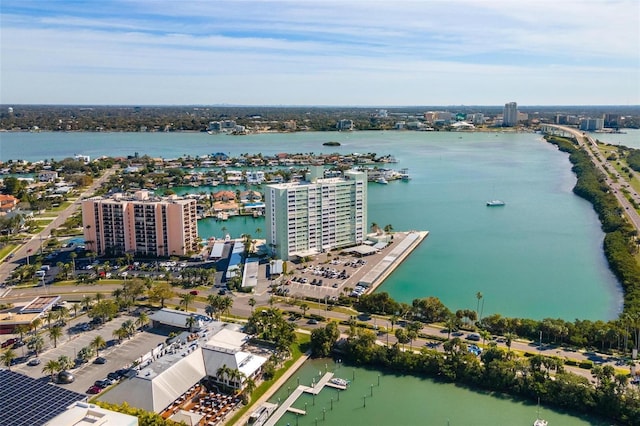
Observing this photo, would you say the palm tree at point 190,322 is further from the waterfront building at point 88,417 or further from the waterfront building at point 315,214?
the waterfront building at point 315,214

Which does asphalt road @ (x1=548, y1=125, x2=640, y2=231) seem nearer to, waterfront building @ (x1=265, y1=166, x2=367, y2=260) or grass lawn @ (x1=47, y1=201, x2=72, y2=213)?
waterfront building @ (x1=265, y1=166, x2=367, y2=260)

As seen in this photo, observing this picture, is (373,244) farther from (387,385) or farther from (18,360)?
(18,360)

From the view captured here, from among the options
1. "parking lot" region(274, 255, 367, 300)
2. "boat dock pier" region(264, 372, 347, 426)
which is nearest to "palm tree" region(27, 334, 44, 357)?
"boat dock pier" region(264, 372, 347, 426)

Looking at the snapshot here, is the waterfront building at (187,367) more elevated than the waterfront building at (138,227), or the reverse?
the waterfront building at (138,227)

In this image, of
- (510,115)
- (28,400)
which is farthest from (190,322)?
(510,115)

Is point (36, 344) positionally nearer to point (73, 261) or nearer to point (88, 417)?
point (88, 417)

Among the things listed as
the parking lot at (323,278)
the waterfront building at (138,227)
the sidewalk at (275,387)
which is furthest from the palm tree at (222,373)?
the waterfront building at (138,227)
